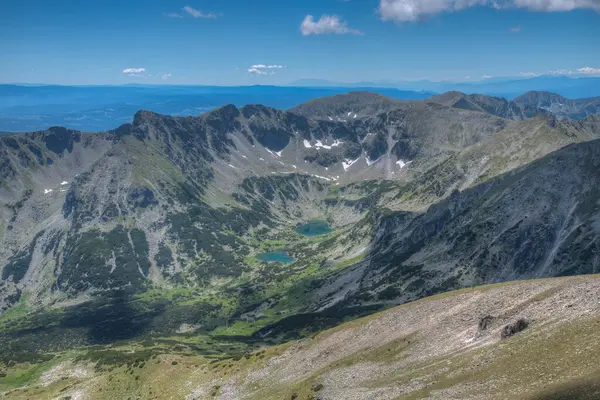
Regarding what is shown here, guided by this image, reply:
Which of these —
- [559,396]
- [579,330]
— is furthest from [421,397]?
[579,330]

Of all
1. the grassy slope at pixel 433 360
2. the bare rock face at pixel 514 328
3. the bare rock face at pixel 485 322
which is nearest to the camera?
the grassy slope at pixel 433 360

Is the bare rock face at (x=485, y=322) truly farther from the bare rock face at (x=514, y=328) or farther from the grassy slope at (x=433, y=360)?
the bare rock face at (x=514, y=328)

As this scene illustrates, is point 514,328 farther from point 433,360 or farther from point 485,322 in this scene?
point 433,360

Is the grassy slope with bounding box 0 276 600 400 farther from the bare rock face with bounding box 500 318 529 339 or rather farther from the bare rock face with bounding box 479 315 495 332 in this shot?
the bare rock face with bounding box 500 318 529 339

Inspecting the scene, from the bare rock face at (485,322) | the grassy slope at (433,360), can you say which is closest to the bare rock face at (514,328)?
the grassy slope at (433,360)

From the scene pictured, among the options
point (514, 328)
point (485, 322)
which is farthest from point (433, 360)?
point (514, 328)

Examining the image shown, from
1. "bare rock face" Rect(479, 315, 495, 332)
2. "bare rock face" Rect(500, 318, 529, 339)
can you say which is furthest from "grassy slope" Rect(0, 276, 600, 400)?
"bare rock face" Rect(500, 318, 529, 339)

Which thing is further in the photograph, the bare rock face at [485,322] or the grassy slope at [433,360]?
the bare rock face at [485,322]
